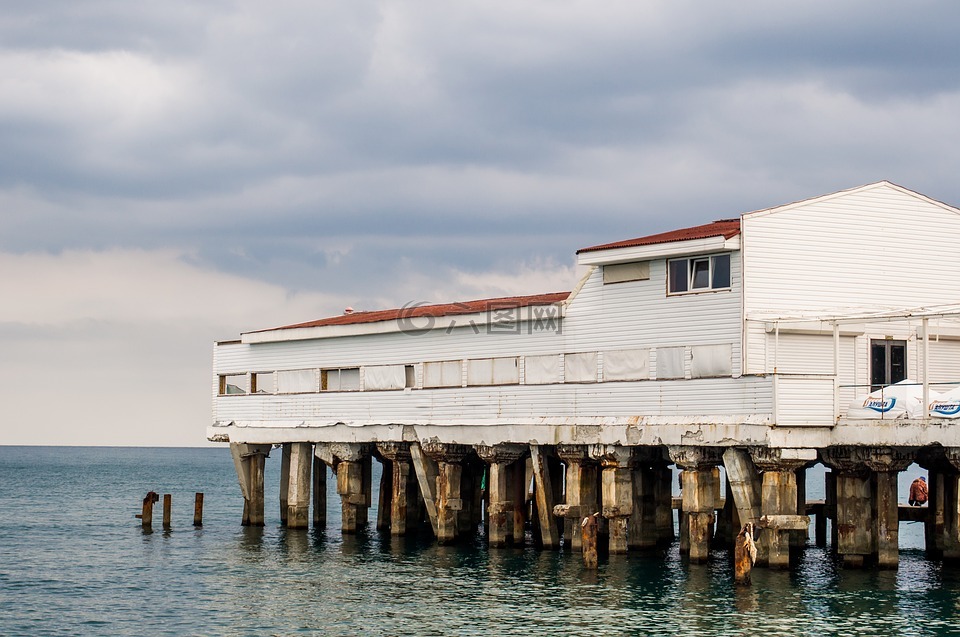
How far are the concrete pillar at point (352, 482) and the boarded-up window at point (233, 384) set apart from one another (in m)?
6.17

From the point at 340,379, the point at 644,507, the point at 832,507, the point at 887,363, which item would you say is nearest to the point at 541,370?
the point at 644,507

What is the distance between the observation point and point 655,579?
1544 inches

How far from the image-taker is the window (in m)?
39.9

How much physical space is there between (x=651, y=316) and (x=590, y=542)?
22.0 feet

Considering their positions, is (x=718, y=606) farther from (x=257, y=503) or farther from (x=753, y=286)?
(x=257, y=503)

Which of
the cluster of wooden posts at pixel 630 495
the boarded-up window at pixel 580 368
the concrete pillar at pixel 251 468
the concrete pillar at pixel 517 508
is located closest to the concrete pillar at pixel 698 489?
the cluster of wooden posts at pixel 630 495

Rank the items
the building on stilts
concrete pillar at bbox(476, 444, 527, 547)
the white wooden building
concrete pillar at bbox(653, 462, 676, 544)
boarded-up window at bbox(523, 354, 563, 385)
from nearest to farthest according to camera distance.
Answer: the building on stilts < the white wooden building < boarded-up window at bbox(523, 354, 563, 385) < concrete pillar at bbox(653, 462, 676, 544) < concrete pillar at bbox(476, 444, 527, 547)

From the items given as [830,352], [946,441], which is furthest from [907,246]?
[946,441]

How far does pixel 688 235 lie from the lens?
41125mm
